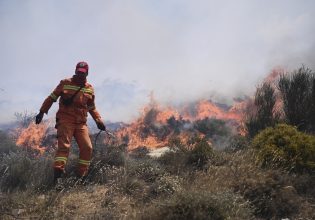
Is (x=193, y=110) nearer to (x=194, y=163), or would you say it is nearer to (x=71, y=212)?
(x=194, y=163)

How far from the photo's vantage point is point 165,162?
9.41 metres

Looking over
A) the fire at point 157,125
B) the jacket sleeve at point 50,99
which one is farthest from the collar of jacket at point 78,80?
the fire at point 157,125

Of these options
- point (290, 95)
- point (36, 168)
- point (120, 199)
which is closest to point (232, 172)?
point (120, 199)

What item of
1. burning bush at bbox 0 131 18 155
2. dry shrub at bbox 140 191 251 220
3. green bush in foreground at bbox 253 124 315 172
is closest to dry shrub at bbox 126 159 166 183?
green bush in foreground at bbox 253 124 315 172

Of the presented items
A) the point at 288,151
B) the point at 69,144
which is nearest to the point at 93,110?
the point at 69,144

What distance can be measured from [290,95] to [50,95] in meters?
7.93

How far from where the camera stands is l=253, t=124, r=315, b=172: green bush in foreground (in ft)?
24.7

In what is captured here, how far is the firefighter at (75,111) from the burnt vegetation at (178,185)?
536mm

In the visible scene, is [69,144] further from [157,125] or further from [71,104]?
[157,125]

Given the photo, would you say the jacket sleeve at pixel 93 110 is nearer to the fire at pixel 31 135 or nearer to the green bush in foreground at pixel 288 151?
the green bush in foreground at pixel 288 151

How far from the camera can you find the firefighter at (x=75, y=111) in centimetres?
690

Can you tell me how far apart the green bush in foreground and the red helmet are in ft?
12.4

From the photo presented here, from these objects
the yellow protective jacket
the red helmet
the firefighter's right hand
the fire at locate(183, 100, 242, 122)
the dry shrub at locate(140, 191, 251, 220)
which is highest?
the fire at locate(183, 100, 242, 122)

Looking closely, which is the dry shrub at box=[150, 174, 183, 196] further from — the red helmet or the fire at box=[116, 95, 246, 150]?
the fire at box=[116, 95, 246, 150]
